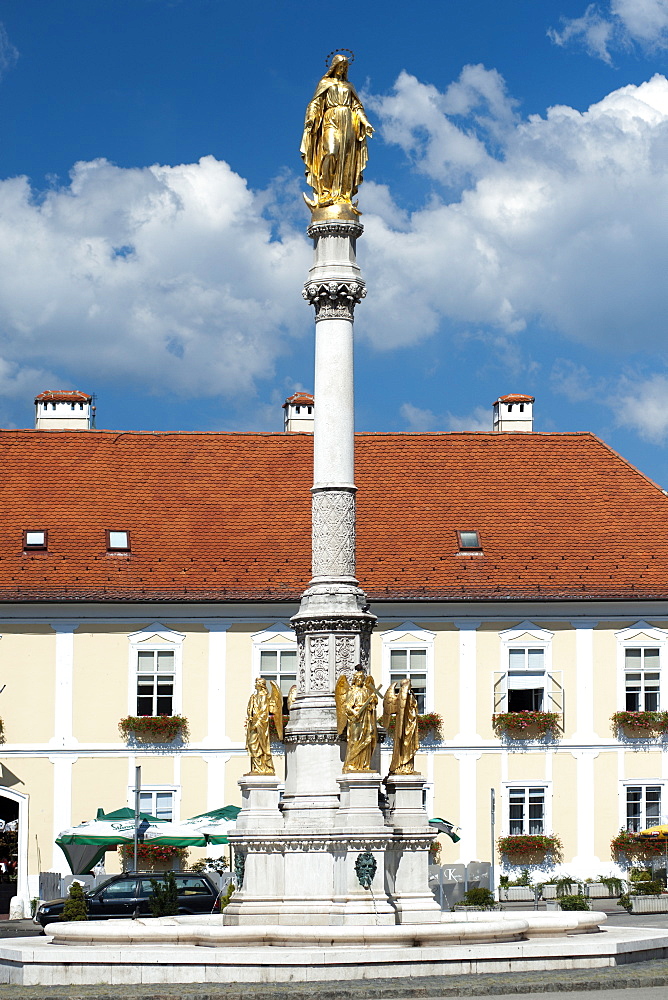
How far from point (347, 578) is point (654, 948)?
730cm

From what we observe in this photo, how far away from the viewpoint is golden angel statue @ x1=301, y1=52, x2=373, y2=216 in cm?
2739

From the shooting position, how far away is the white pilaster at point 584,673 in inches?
1695

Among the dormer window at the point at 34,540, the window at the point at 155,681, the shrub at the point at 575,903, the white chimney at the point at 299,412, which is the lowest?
the shrub at the point at 575,903

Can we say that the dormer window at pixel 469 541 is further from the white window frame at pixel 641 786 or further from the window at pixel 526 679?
the white window frame at pixel 641 786

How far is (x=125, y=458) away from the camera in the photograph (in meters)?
46.6

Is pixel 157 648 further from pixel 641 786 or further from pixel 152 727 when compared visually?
pixel 641 786

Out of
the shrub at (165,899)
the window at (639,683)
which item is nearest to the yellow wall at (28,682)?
the shrub at (165,899)

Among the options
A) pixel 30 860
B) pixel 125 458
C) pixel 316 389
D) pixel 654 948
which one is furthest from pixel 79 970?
pixel 125 458

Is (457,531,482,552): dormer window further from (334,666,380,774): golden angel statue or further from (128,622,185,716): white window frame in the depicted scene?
(334,666,380,774): golden angel statue

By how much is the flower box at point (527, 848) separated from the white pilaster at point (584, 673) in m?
3.13

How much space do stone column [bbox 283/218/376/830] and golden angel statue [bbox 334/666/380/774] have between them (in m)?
0.61

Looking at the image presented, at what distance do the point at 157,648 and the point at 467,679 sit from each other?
7830mm

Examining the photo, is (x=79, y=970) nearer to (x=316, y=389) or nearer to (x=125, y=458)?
(x=316, y=389)

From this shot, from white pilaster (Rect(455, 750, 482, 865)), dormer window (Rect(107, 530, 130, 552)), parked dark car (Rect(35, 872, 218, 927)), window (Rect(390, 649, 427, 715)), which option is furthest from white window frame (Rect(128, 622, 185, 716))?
parked dark car (Rect(35, 872, 218, 927))
